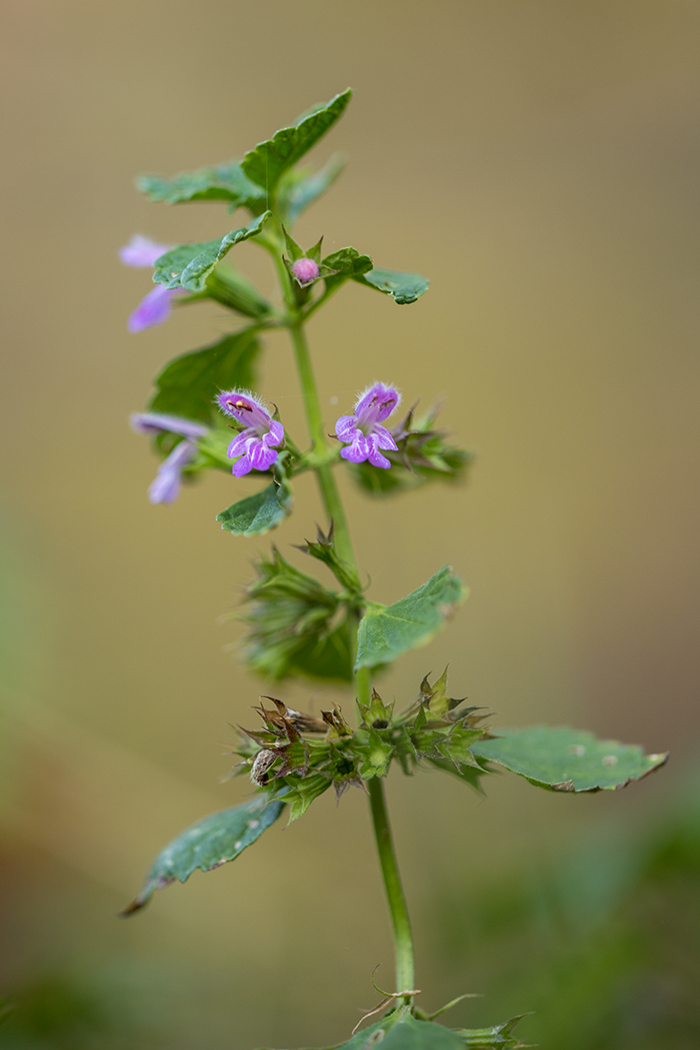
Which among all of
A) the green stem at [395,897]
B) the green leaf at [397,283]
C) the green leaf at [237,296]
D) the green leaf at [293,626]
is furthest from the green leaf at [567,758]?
the green leaf at [237,296]

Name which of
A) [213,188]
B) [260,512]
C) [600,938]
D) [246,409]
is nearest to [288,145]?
[213,188]

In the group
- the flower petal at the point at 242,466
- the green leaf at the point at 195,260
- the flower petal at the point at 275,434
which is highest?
the green leaf at the point at 195,260

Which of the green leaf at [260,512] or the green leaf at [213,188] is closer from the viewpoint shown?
the green leaf at [260,512]

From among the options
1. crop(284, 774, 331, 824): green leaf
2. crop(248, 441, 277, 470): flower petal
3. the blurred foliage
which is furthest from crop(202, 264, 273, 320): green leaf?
the blurred foliage

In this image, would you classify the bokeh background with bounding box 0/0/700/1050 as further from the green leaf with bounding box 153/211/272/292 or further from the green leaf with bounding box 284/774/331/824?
the green leaf with bounding box 153/211/272/292

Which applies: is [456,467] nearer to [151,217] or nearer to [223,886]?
[223,886]

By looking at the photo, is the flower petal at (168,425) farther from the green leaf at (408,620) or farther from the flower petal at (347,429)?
the green leaf at (408,620)
